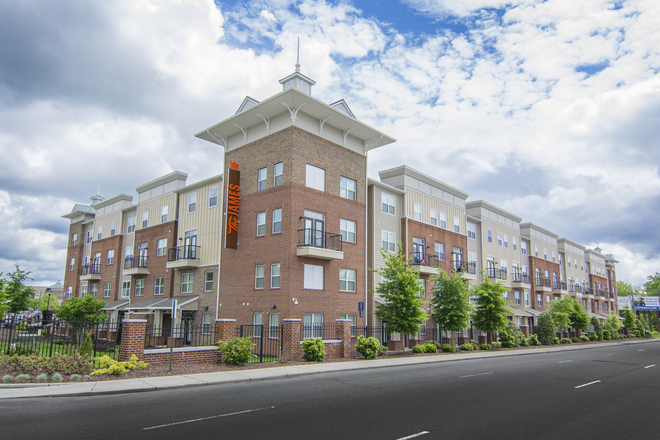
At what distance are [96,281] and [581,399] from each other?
4392 cm

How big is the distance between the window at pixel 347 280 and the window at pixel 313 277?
5.88 ft

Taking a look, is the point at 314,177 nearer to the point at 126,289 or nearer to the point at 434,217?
the point at 434,217

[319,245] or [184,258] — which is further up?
[319,245]

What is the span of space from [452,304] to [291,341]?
1249 centimetres

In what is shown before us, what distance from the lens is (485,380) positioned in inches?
593

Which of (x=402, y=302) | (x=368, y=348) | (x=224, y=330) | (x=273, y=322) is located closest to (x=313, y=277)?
(x=273, y=322)

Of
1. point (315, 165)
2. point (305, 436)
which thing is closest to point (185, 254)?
point (315, 165)

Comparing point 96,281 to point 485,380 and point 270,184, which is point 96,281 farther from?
point 485,380

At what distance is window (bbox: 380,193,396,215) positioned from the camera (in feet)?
105

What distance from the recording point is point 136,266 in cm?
3691

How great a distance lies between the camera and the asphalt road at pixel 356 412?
7875 mm

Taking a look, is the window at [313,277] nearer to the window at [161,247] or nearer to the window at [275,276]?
the window at [275,276]

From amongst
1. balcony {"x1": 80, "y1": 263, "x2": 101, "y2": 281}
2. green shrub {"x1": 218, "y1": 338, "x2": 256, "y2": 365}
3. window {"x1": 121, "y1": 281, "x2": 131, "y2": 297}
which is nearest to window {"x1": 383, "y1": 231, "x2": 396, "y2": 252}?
green shrub {"x1": 218, "y1": 338, "x2": 256, "y2": 365}

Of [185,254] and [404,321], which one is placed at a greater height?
[185,254]
